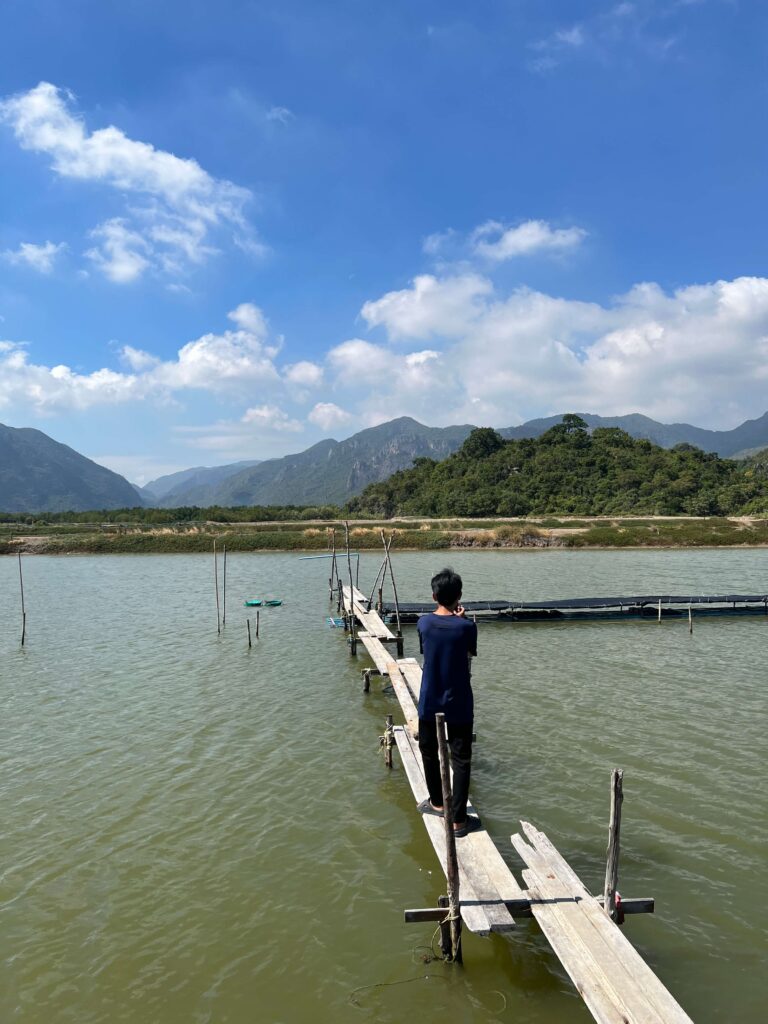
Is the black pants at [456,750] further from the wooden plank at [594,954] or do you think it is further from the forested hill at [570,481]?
the forested hill at [570,481]

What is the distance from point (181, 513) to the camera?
292 feet

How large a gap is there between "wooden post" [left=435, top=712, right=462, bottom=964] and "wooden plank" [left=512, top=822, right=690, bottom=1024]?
646 millimetres

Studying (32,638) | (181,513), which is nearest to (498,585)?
(32,638)

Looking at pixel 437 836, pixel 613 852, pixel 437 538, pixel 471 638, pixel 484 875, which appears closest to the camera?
pixel 613 852

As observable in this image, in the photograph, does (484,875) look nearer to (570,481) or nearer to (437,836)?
(437,836)

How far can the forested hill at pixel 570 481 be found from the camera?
78.4 m

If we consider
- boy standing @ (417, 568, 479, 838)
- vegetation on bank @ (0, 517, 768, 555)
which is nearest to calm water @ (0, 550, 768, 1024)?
boy standing @ (417, 568, 479, 838)

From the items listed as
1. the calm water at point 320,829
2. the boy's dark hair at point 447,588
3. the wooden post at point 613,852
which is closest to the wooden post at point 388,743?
the calm water at point 320,829

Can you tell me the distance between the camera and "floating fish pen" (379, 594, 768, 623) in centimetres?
2414

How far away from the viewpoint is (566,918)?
199 inches

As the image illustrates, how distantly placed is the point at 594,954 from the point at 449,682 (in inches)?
92.5

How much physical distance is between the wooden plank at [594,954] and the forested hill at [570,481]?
7609 centimetres

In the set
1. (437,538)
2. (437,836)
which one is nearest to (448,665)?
(437,836)

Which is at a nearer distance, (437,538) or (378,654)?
(378,654)
